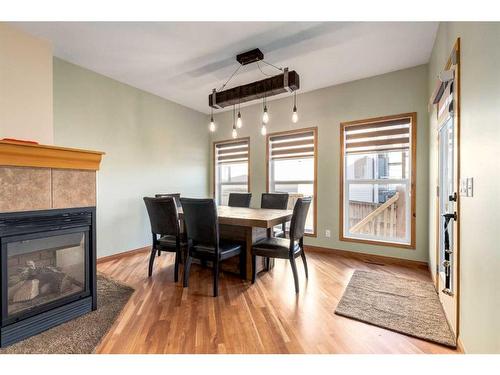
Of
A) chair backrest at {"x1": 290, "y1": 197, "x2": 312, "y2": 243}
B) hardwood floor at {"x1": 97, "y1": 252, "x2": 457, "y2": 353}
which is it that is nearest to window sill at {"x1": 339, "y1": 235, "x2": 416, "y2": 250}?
hardwood floor at {"x1": 97, "y1": 252, "x2": 457, "y2": 353}

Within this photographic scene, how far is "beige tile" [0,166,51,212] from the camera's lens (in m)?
1.60

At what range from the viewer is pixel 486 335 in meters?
1.22

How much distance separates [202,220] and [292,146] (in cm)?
255

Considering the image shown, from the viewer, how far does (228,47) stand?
2.69 metres

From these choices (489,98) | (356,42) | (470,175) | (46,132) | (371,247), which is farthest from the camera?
(371,247)

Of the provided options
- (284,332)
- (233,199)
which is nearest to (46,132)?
(233,199)

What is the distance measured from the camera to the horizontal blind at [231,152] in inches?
193

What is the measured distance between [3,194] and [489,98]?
118 inches

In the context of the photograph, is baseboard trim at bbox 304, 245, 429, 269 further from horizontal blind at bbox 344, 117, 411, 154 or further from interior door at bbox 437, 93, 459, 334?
horizontal blind at bbox 344, 117, 411, 154

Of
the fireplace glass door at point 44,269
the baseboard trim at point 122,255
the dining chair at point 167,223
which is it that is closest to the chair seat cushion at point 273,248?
the dining chair at point 167,223

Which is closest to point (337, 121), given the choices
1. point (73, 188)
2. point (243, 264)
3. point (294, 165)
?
point (294, 165)

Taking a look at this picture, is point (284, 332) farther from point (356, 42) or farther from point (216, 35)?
point (356, 42)

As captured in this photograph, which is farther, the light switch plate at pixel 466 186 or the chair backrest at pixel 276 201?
the chair backrest at pixel 276 201

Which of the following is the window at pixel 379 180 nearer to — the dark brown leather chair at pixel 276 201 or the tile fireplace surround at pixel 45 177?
the dark brown leather chair at pixel 276 201
